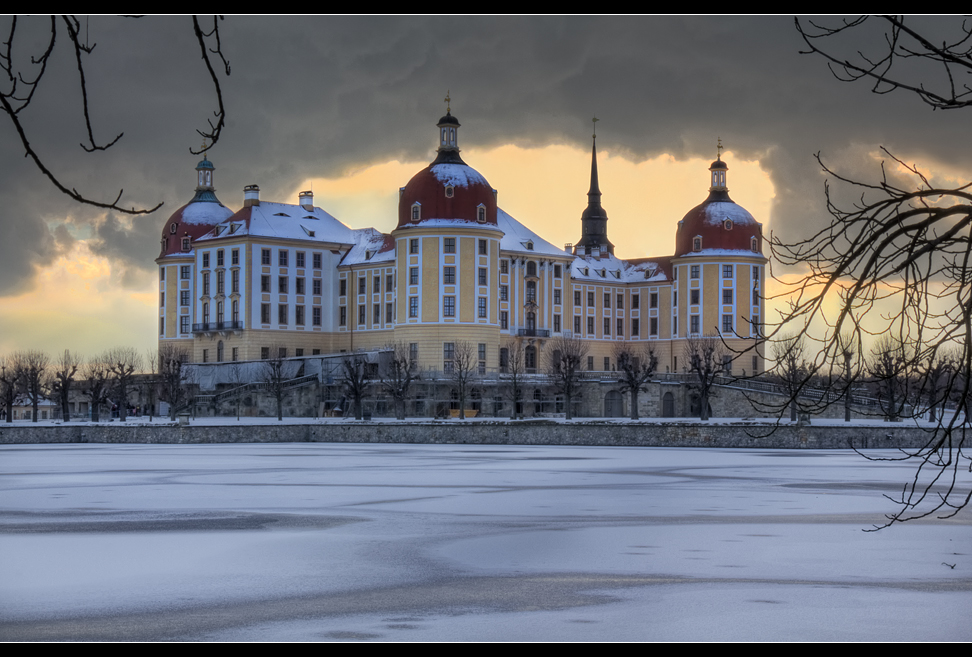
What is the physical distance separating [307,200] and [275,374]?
2195cm

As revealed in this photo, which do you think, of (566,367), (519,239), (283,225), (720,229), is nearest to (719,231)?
(720,229)

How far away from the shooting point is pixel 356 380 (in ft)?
218

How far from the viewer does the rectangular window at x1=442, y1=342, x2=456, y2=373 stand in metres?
76.9

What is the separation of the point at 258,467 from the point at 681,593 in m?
22.0

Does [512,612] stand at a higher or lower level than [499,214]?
lower

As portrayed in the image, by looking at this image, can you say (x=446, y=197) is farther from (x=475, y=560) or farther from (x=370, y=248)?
(x=475, y=560)

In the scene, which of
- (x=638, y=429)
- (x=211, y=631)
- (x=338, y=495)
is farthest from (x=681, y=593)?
(x=638, y=429)

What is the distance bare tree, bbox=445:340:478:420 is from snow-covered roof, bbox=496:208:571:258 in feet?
36.2

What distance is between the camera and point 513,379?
232 feet

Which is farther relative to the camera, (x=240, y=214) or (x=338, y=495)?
(x=240, y=214)

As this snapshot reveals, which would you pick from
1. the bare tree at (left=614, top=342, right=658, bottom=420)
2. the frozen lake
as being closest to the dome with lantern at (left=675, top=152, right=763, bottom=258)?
the bare tree at (left=614, top=342, right=658, bottom=420)

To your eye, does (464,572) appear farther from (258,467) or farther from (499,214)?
(499,214)
